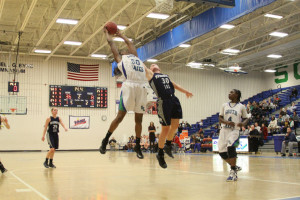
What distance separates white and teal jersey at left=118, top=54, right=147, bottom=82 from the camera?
6.02m

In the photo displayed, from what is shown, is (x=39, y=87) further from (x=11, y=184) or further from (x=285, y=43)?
(x=11, y=184)

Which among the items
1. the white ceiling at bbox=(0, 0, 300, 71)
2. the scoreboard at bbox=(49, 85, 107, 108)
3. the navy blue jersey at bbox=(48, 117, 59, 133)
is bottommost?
the navy blue jersey at bbox=(48, 117, 59, 133)

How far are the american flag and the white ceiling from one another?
887 mm

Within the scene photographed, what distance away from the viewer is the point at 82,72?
28906mm

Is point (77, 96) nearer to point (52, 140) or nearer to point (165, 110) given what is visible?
point (52, 140)

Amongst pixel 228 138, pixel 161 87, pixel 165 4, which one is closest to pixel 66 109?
pixel 165 4

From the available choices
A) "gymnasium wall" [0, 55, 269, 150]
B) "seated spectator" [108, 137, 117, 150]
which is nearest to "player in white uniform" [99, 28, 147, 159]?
"seated spectator" [108, 137, 117, 150]

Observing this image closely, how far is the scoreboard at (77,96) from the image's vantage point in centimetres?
2744

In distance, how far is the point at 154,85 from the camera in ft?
21.4

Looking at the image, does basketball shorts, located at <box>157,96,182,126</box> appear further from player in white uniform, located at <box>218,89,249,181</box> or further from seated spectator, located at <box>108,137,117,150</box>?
seated spectator, located at <box>108,137,117,150</box>

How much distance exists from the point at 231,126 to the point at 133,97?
2281 millimetres

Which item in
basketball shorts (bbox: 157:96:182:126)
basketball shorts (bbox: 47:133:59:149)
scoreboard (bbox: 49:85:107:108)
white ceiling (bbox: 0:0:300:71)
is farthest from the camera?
scoreboard (bbox: 49:85:107:108)

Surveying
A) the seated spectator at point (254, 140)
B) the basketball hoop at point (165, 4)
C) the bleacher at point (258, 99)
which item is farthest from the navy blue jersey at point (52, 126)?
the bleacher at point (258, 99)

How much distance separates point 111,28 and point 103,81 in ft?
78.3
